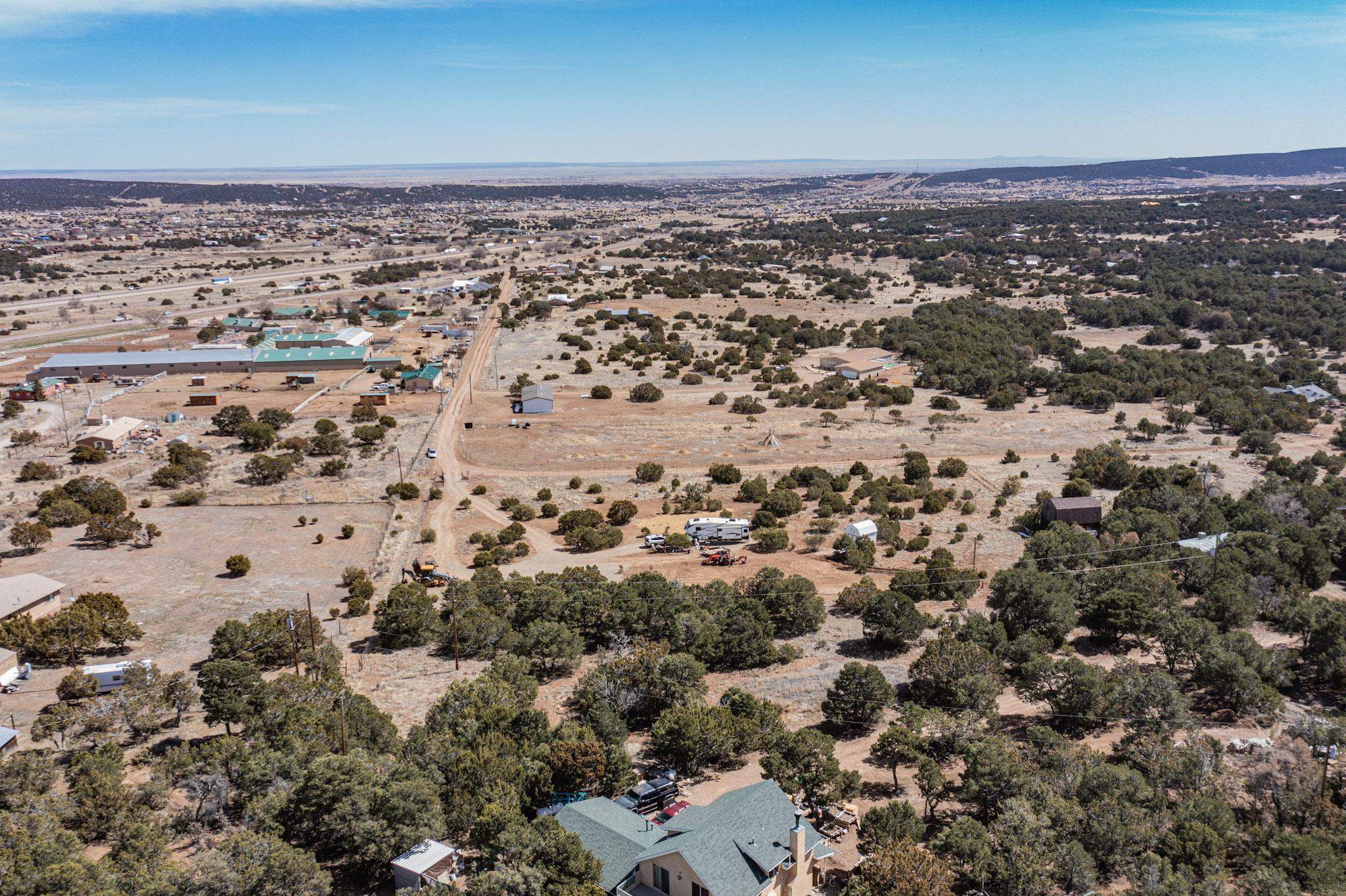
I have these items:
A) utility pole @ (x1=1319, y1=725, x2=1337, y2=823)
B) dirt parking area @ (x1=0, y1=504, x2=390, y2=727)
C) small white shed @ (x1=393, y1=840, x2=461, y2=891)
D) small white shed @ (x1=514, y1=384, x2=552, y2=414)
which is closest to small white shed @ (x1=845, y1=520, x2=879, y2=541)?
utility pole @ (x1=1319, y1=725, x2=1337, y2=823)

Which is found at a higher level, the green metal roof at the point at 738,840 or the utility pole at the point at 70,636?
the green metal roof at the point at 738,840

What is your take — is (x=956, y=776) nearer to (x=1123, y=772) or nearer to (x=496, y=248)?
(x=1123, y=772)

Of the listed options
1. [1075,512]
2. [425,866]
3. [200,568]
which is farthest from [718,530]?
[425,866]

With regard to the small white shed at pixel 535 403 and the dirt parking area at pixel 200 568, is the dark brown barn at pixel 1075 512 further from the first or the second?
the small white shed at pixel 535 403

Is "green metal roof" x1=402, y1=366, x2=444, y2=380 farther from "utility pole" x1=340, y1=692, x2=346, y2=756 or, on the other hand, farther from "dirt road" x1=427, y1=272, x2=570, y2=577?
"utility pole" x1=340, y1=692, x2=346, y2=756

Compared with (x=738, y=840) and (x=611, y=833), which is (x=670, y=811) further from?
(x=738, y=840)

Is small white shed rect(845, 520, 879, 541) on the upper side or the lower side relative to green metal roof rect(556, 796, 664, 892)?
lower

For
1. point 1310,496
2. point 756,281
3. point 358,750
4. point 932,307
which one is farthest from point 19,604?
point 756,281

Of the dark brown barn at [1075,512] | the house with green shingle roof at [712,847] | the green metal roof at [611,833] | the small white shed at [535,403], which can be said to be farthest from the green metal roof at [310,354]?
the house with green shingle roof at [712,847]
